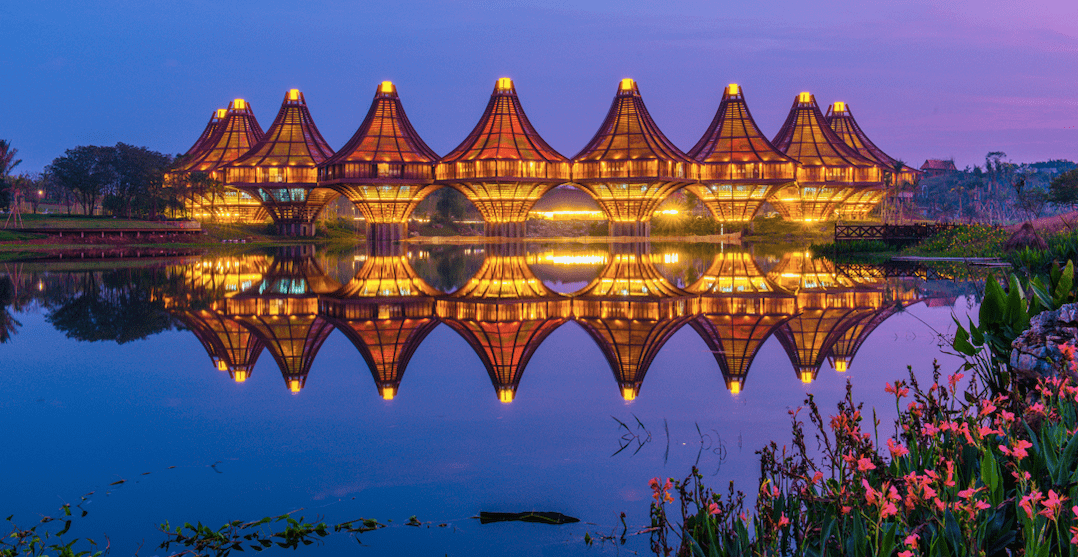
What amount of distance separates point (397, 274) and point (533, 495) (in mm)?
19716

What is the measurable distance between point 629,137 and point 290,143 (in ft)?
82.3

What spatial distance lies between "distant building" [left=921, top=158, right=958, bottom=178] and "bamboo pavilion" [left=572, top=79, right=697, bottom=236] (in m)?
85.3

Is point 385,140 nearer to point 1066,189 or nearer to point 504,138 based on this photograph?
point 504,138

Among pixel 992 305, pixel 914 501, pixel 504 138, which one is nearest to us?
pixel 914 501

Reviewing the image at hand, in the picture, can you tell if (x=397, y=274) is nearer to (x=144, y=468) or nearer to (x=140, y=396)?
(x=140, y=396)

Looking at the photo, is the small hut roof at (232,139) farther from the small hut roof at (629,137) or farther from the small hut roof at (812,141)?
the small hut roof at (812,141)

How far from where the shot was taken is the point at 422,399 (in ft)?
25.4

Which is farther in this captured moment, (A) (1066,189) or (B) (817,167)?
(B) (817,167)

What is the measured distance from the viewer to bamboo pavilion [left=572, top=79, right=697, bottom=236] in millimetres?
53312

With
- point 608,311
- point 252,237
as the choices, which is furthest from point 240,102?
point 608,311

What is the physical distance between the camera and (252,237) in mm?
58844

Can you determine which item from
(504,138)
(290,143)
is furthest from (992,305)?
(290,143)

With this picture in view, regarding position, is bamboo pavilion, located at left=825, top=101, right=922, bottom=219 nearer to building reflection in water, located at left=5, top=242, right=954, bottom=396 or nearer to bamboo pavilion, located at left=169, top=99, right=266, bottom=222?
building reflection in water, located at left=5, top=242, right=954, bottom=396

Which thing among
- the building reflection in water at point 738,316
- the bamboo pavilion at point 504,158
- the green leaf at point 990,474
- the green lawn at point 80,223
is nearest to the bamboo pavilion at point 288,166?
the green lawn at point 80,223
